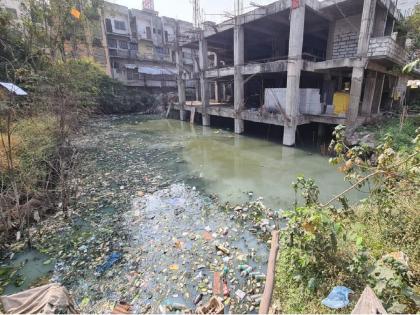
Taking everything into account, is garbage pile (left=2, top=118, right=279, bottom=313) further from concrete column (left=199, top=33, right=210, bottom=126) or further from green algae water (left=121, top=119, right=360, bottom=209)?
concrete column (left=199, top=33, right=210, bottom=126)

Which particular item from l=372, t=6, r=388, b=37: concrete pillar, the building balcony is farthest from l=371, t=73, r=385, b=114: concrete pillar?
the building balcony

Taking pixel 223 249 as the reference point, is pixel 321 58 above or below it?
above

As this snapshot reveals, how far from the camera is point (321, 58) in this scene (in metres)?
11.4

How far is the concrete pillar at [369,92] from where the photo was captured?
1012cm

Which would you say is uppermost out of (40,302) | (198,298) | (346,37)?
(346,37)

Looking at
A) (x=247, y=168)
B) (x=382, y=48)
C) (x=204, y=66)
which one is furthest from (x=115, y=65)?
(x=382, y=48)

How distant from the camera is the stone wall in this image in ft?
32.5

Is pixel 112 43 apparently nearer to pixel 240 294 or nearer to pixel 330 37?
pixel 330 37

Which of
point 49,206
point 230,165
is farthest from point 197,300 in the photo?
point 230,165

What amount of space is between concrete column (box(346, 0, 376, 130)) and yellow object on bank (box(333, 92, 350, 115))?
79 cm

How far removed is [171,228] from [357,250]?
3272 millimetres

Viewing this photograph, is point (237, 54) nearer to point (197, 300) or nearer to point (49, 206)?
point (49, 206)

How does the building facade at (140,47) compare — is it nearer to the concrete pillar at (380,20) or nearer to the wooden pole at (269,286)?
the concrete pillar at (380,20)

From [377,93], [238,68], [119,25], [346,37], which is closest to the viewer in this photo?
[346,37]
